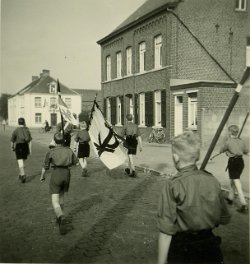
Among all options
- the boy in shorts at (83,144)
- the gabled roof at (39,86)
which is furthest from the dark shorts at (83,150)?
the gabled roof at (39,86)

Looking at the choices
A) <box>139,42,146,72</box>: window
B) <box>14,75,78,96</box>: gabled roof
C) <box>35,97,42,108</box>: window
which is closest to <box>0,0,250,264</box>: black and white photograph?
<box>139,42,146,72</box>: window

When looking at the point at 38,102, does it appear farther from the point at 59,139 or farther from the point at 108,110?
the point at 59,139

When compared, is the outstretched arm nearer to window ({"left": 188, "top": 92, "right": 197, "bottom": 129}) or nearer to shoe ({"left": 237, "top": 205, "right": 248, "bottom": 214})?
shoe ({"left": 237, "top": 205, "right": 248, "bottom": 214})

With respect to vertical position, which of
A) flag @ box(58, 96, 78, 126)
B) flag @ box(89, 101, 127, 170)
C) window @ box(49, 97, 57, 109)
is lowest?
flag @ box(89, 101, 127, 170)

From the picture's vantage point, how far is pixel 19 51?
5441mm

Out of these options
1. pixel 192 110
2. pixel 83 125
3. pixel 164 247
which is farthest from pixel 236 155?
pixel 192 110

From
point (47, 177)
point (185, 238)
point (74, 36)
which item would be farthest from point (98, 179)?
point (185, 238)

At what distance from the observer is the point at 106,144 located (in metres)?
6.32

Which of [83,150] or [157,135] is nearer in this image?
[83,150]

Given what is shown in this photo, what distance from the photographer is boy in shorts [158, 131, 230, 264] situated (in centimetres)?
248

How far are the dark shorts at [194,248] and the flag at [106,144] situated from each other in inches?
142

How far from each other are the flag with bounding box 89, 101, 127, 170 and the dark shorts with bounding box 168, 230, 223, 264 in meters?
3.61

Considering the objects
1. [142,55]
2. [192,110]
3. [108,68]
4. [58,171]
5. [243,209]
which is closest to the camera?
[58,171]

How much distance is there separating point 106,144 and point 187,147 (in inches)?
151
